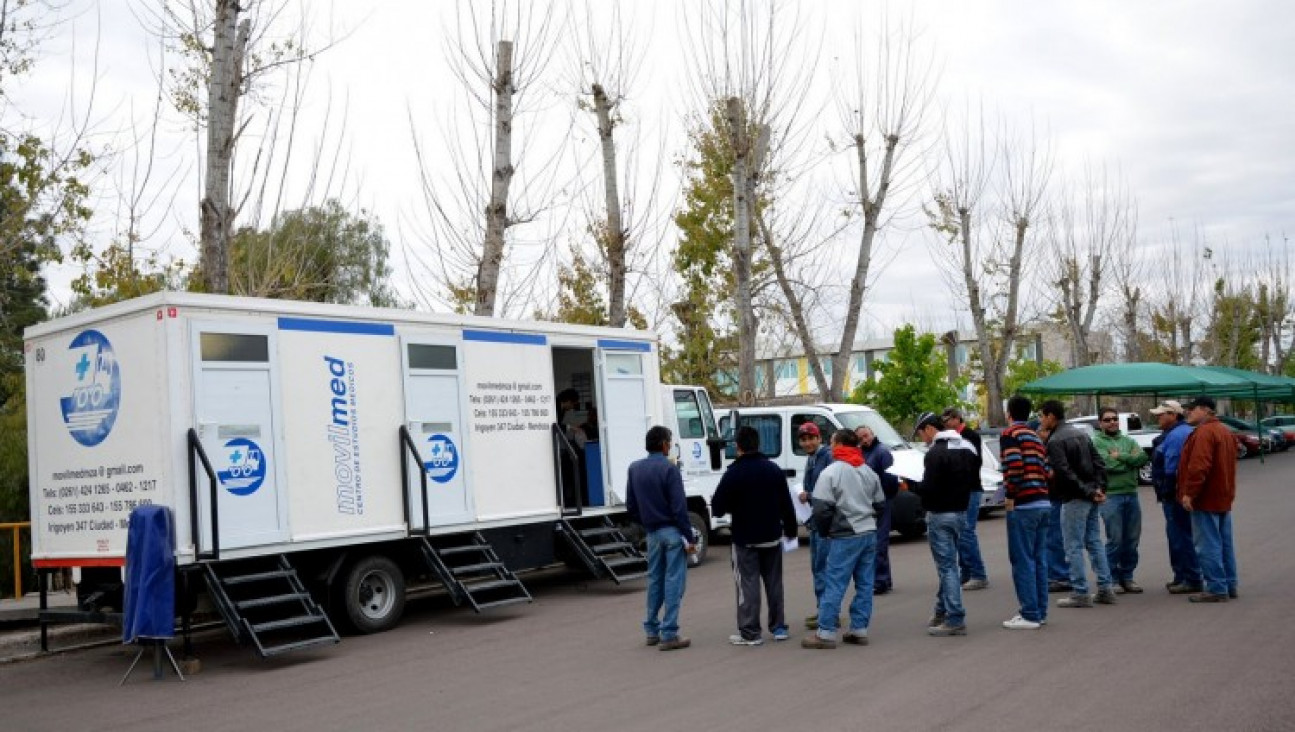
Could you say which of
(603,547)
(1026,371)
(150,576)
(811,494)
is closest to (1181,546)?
(811,494)

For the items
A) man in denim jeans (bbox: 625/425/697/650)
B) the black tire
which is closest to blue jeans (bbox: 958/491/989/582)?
man in denim jeans (bbox: 625/425/697/650)

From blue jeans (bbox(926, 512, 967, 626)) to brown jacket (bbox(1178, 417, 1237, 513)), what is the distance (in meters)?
2.55

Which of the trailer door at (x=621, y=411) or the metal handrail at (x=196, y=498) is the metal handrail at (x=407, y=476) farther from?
the trailer door at (x=621, y=411)

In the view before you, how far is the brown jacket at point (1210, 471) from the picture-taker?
424 inches

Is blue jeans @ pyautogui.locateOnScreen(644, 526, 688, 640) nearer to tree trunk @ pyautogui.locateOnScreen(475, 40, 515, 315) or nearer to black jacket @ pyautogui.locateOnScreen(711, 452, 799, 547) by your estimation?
black jacket @ pyautogui.locateOnScreen(711, 452, 799, 547)

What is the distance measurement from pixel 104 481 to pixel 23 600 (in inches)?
226

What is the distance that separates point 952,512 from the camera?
32.4 feet

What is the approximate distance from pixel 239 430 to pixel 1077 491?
7.55 meters

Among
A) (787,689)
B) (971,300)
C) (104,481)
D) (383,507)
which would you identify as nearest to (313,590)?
(383,507)

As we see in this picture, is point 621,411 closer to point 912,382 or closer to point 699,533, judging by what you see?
point 699,533

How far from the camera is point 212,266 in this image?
14359 mm

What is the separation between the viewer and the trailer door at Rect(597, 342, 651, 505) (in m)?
15.0

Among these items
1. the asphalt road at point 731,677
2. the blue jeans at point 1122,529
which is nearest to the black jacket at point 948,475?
the asphalt road at point 731,677

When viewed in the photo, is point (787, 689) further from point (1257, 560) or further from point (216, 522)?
point (1257, 560)
